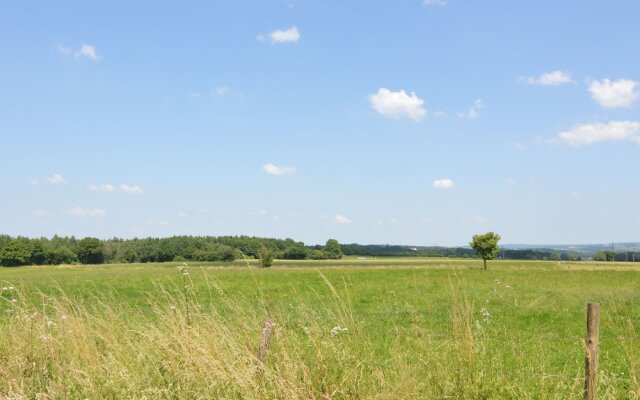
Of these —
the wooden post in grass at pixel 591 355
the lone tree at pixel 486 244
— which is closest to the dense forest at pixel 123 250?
the lone tree at pixel 486 244

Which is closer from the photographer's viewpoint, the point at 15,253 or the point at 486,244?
the point at 486,244

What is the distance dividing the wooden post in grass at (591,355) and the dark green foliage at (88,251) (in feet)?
405

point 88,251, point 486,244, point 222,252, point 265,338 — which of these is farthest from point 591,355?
point 88,251

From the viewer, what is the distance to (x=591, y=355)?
501 centimetres

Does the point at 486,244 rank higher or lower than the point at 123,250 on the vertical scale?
higher

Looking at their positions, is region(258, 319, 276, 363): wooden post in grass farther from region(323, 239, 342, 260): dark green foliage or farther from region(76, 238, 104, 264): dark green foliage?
region(76, 238, 104, 264): dark green foliage

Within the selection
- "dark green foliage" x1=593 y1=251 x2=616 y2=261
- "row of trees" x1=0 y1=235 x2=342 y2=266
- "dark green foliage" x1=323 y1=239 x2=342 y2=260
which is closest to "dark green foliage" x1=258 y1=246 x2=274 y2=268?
"row of trees" x1=0 y1=235 x2=342 y2=266

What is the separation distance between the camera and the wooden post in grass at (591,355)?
16.2ft

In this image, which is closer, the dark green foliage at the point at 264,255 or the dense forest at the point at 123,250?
the dark green foliage at the point at 264,255

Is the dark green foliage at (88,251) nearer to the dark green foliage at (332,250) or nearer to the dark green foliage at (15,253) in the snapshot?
the dark green foliage at (15,253)

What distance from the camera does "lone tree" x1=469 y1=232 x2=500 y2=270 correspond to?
58.9 meters

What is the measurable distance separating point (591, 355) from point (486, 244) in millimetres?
56497

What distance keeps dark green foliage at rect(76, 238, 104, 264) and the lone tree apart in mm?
90571

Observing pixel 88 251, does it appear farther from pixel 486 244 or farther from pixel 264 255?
pixel 264 255
